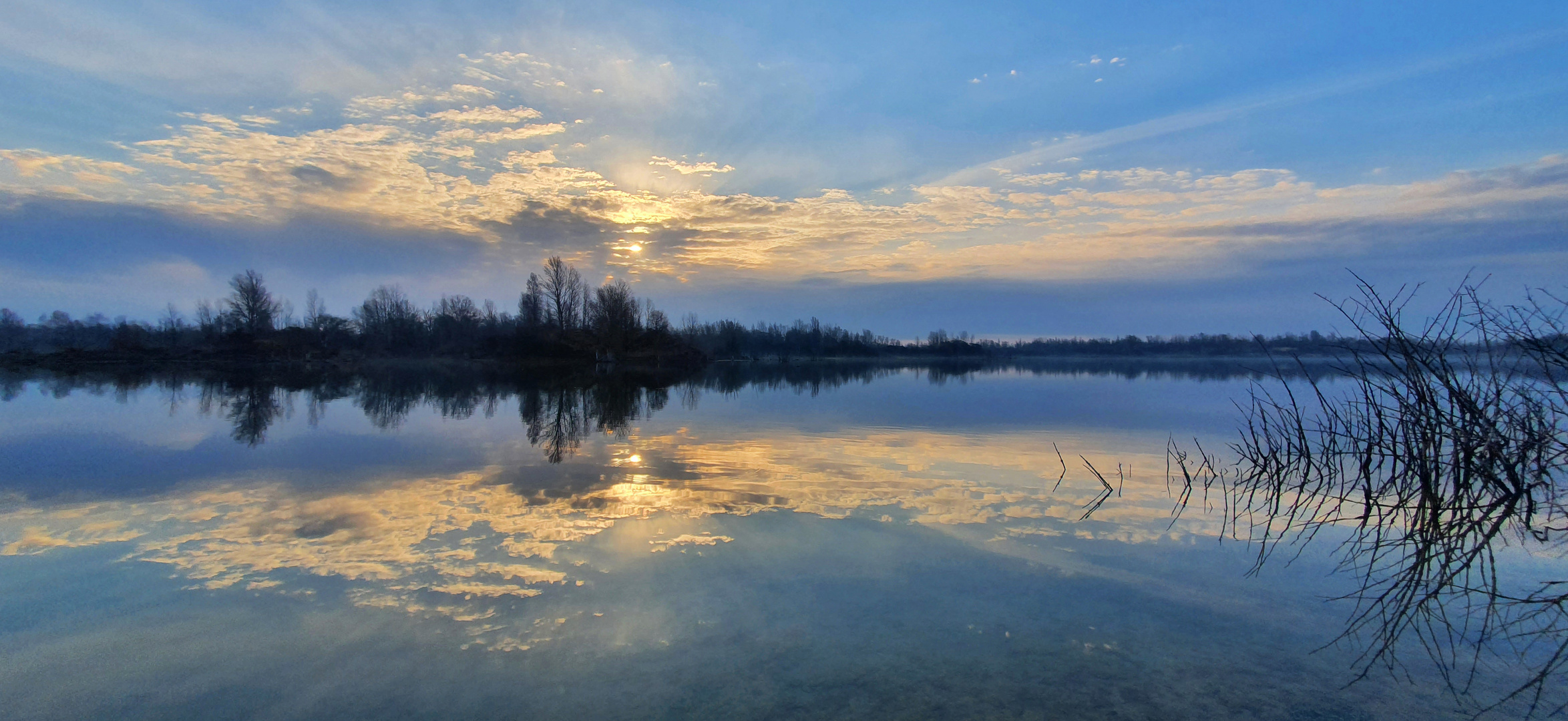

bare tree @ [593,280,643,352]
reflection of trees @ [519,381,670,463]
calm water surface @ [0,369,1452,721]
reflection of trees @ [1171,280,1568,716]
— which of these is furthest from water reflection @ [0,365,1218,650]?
bare tree @ [593,280,643,352]

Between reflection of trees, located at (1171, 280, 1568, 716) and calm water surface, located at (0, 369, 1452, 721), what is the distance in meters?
0.41

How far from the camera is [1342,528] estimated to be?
6469 millimetres

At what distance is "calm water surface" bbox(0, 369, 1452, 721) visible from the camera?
3137 millimetres

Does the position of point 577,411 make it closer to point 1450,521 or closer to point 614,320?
point 1450,521

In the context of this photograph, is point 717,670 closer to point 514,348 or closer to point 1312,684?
point 1312,684

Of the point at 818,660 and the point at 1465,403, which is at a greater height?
the point at 1465,403

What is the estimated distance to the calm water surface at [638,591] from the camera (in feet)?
10.3

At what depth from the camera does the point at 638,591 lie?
439 centimetres

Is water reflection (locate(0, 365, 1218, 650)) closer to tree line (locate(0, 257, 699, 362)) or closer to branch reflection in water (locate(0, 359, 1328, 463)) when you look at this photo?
branch reflection in water (locate(0, 359, 1328, 463))

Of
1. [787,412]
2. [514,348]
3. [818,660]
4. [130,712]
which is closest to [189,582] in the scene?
[130,712]

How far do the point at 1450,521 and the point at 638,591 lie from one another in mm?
7445

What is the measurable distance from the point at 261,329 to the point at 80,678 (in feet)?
216

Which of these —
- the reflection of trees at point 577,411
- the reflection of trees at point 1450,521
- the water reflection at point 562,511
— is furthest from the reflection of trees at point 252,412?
the reflection of trees at point 1450,521

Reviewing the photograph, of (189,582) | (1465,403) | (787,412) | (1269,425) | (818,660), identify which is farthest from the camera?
(787,412)
